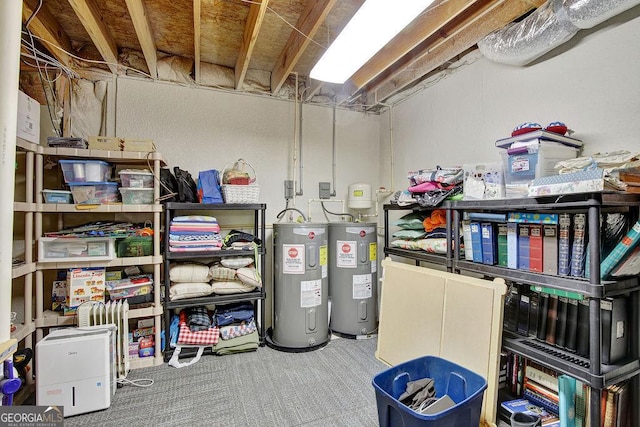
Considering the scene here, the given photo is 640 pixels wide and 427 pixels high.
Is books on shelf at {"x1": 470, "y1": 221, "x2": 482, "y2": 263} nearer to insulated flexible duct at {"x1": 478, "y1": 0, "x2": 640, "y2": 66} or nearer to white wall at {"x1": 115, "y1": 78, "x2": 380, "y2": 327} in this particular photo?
insulated flexible duct at {"x1": 478, "y1": 0, "x2": 640, "y2": 66}

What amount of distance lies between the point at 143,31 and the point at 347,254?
2.46 meters

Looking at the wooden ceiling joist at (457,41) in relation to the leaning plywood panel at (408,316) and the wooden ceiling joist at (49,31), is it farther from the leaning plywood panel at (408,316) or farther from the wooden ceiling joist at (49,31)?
the wooden ceiling joist at (49,31)

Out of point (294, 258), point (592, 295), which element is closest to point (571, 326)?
point (592, 295)

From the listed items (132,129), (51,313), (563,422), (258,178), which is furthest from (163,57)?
(563,422)

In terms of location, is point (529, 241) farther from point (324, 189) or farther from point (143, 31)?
point (143, 31)

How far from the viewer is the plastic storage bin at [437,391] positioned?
1.36 meters

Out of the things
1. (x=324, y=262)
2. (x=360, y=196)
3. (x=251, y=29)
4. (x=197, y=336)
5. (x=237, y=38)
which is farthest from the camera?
(x=360, y=196)

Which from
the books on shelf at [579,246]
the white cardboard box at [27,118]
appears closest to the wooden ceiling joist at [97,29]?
the white cardboard box at [27,118]

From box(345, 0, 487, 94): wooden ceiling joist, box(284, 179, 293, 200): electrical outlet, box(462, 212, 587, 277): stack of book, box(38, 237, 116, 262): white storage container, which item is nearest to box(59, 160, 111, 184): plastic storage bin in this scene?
box(38, 237, 116, 262): white storage container

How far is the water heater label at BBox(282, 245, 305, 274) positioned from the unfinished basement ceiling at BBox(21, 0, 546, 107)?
1.61 meters

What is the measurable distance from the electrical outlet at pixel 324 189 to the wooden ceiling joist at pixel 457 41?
1202mm

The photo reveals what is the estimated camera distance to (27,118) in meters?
2.14

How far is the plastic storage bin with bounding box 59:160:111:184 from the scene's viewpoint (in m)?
2.31

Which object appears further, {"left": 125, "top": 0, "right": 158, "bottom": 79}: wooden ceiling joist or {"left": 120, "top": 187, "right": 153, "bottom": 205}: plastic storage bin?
{"left": 120, "top": 187, "right": 153, "bottom": 205}: plastic storage bin
